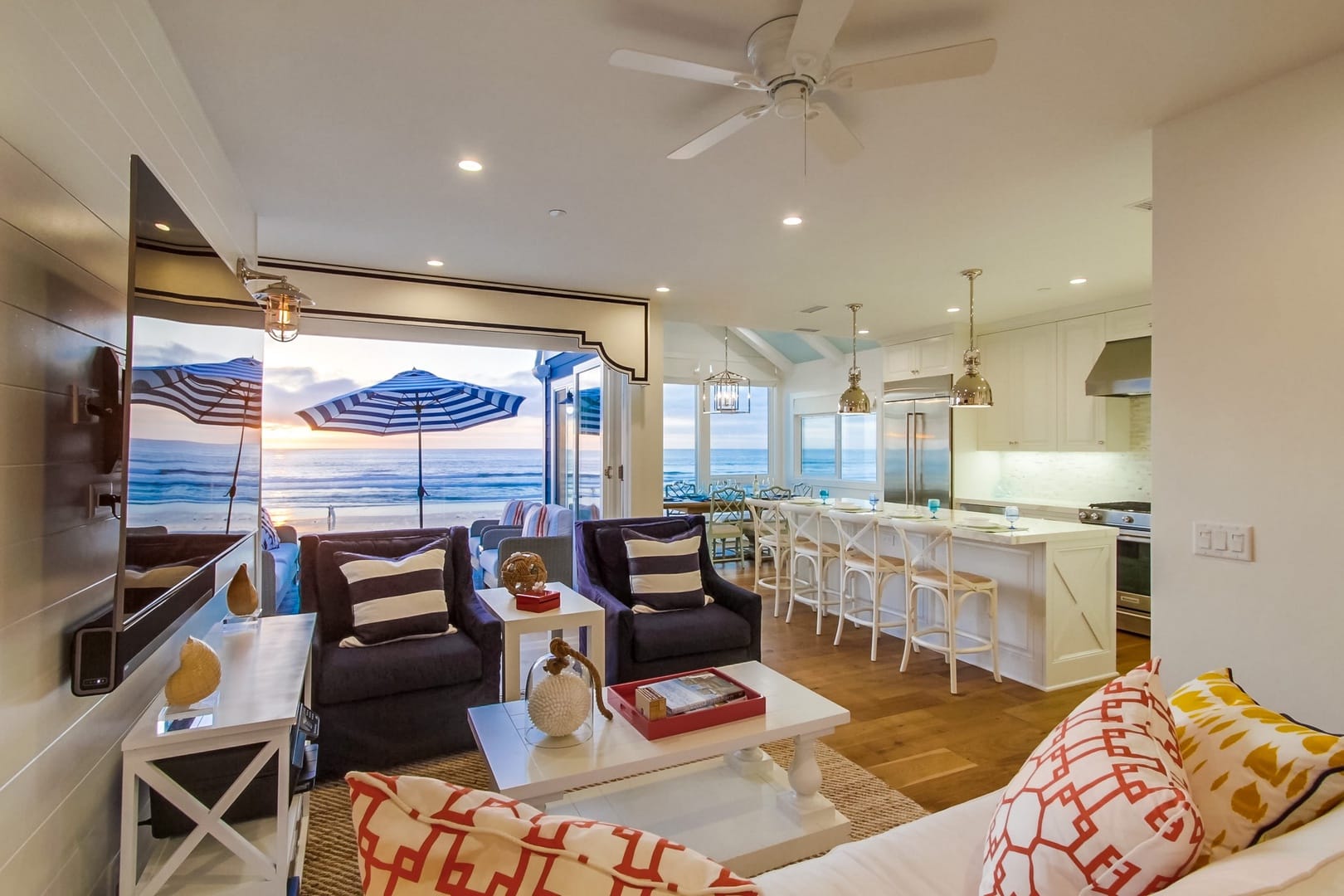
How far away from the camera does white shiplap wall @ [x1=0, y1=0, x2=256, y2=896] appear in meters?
1.09

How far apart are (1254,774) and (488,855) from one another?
1105mm

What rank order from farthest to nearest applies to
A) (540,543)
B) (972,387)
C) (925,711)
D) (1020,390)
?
(1020,390), (540,543), (972,387), (925,711)

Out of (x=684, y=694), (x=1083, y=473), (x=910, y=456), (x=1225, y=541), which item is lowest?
(x=684, y=694)

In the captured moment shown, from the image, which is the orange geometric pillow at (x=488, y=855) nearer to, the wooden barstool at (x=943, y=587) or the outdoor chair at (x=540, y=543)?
the wooden barstool at (x=943, y=587)

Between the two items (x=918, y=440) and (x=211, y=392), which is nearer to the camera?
(x=211, y=392)

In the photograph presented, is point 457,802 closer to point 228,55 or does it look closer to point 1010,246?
point 228,55

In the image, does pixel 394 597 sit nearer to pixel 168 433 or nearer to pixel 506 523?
pixel 168 433

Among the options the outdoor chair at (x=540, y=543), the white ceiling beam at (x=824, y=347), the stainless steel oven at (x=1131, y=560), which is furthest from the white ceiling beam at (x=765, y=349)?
the stainless steel oven at (x=1131, y=560)

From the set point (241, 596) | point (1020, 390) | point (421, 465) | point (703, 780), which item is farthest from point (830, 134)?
point (421, 465)

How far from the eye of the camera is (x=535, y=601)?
285 centimetres

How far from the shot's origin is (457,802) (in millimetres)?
718

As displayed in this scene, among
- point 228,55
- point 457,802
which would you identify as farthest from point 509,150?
point 457,802

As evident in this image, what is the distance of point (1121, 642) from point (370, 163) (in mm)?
5377

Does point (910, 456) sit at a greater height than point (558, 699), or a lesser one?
greater
